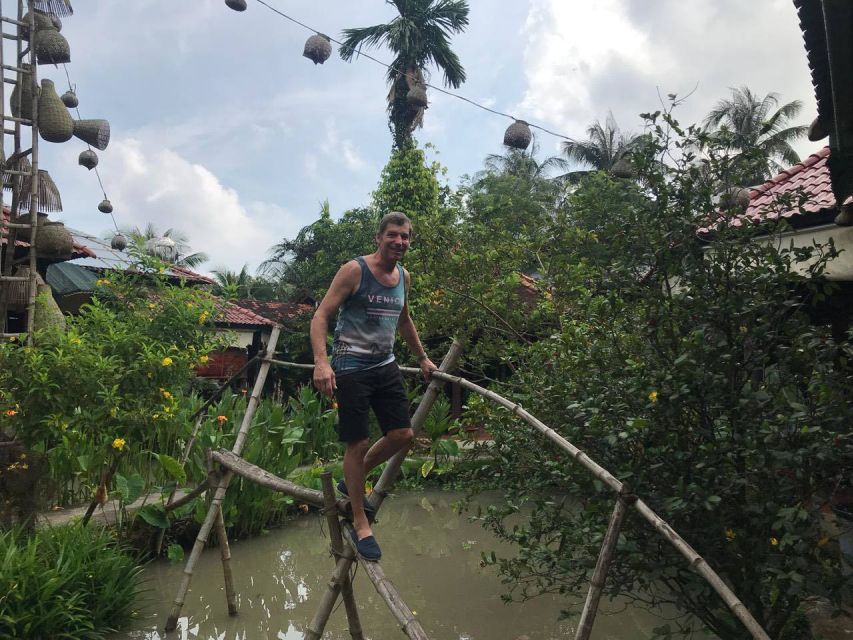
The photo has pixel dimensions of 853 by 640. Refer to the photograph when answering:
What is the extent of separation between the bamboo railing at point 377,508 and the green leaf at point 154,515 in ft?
3.97

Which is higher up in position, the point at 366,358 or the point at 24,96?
the point at 24,96

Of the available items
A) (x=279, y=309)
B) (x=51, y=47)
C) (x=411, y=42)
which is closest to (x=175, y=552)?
(x=51, y=47)

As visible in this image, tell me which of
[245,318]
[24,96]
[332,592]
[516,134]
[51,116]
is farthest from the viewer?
[245,318]

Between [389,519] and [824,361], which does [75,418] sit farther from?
[824,361]

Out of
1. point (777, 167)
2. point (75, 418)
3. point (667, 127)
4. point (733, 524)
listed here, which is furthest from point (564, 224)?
point (777, 167)

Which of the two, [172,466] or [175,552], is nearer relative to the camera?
[175,552]

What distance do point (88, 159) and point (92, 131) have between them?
193cm

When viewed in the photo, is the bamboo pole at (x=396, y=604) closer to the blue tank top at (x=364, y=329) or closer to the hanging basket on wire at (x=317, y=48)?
the blue tank top at (x=364, y=329)

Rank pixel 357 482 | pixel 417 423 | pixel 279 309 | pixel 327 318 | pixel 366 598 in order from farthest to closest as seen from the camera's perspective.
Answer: pixel 279 309 → pixel 366 598 → pixel 417 423 → pixel 357 482 → pixel 327 318

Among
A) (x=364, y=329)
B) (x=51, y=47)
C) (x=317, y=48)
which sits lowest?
(x=364, y=329)

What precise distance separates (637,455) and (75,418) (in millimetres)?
4739

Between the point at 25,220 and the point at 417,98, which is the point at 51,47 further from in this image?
the point at 417,98

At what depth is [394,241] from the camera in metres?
3.27

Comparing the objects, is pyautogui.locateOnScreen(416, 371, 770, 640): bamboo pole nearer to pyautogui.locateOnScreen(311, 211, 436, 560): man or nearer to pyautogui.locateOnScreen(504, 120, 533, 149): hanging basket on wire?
pyautogui.locateOnScreen(311, 211, 436, 560): man
